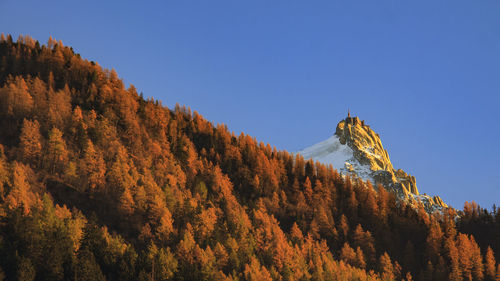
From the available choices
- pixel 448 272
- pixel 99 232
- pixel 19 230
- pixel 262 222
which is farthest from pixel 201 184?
pixel 448 272

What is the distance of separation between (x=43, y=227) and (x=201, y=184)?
247 ft

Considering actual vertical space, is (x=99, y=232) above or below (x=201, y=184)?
below

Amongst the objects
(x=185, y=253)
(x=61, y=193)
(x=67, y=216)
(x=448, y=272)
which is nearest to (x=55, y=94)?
(x=61, y=193)

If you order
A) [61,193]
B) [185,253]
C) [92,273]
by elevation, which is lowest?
[92,273]

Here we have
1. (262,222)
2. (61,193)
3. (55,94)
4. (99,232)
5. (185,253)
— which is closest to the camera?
(99,232)

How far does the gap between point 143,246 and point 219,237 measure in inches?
947

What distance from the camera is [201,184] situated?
184 metres

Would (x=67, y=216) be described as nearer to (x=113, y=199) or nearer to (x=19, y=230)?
(x=19, y=230)

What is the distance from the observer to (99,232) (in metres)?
121

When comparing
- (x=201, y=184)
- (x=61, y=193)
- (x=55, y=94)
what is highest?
(x=55, y=94)

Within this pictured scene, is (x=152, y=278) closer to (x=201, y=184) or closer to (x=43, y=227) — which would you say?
(x=43, y=227)

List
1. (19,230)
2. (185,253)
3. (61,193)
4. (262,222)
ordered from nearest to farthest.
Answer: (19,230)
(185,253)
(61,193)
(262,222)

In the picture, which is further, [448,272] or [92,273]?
[448,272]

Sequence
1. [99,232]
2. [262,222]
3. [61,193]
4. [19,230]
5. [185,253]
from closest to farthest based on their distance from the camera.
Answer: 1. [19,230]
2. [99,232]
3. [185,253]
4. [61,193]
5. [262,222]
